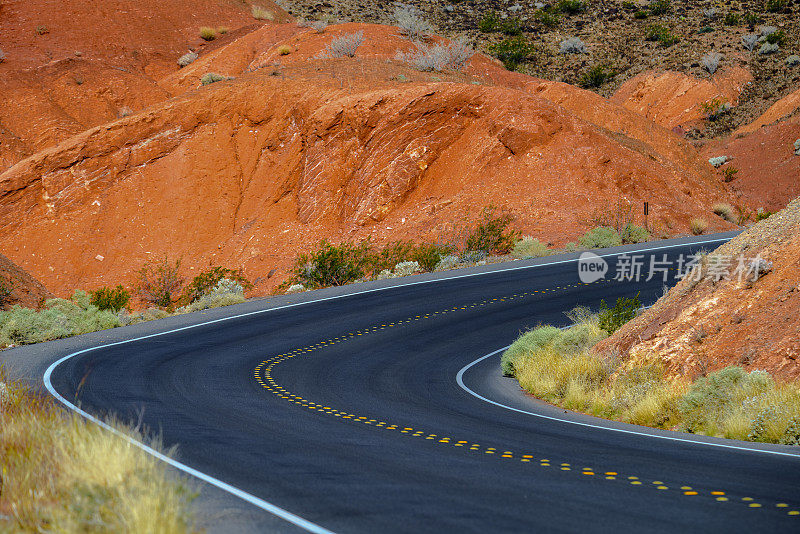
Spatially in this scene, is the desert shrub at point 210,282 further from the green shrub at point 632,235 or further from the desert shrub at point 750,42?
the desert shrub at point 750,42

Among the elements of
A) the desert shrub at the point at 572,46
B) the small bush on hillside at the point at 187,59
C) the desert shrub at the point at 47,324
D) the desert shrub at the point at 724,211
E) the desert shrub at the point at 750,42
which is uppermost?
the desert shrub at the point at 572,46

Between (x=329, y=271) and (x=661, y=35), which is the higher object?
(x=661, y=35)

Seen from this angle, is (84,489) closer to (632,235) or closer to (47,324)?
(47,324)

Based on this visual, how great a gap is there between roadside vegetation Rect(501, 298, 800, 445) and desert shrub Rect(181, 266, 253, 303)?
16.9 metres

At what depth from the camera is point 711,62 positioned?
6050 centimetres

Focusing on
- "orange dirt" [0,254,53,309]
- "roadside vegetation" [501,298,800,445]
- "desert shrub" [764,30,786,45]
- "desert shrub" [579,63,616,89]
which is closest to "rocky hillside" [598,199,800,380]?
"roadside vegetation" [501,298,800,445]

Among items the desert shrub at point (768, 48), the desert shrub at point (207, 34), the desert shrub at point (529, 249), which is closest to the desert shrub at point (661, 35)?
the desert shrub at point (768, 48)

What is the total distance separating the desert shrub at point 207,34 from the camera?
57062 millimetres

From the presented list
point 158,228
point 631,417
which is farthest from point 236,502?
point 158,228

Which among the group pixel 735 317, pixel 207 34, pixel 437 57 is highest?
pixel 207 34

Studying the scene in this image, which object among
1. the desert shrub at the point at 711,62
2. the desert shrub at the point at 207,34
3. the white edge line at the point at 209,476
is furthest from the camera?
the desert shrub at the point at 711,62

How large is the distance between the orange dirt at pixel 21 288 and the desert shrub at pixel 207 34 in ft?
112

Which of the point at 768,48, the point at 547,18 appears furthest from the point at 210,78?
the point at 768,48

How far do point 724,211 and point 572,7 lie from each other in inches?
1784
